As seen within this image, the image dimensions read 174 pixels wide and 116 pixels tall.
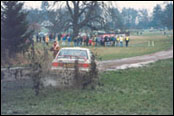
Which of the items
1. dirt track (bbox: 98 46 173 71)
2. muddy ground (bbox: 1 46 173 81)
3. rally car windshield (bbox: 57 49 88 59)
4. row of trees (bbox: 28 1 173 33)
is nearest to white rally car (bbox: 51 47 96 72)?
rally car windshield (bbox: 57 49 88 59)

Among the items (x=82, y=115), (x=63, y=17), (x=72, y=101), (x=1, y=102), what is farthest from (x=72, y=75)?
(x=63, y=17)

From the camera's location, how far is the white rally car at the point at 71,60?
1202 centimetres

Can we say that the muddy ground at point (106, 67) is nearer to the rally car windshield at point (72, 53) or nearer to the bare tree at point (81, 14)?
the rally car windshield at point (72, 53)

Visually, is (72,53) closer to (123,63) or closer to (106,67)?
(106,67)

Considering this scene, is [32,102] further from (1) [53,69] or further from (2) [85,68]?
(2) [85,68]

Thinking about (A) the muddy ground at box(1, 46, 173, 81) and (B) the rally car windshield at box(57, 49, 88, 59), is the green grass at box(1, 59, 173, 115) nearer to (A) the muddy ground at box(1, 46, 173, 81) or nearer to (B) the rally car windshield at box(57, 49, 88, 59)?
(A) the muddy ground at box(1, 46, 173, 81)

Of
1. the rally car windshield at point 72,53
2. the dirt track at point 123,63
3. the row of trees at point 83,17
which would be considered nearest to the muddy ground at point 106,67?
the dirt track at point 123,63

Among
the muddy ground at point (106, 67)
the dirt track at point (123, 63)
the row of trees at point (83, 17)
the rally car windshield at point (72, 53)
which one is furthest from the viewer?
the row of trees at point (83, 17)

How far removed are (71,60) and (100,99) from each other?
3153mm

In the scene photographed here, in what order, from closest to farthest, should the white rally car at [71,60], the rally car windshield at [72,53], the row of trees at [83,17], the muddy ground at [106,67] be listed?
the white rally car at [71,60] → the muddy ground at [106,67] → the rally car windshield at [72,53] → the row of trees at [83,17]

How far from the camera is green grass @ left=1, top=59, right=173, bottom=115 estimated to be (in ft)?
26.8

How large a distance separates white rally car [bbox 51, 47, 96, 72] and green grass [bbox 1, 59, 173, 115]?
104cm

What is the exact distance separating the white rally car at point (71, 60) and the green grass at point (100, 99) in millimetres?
1036

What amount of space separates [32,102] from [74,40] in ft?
106
